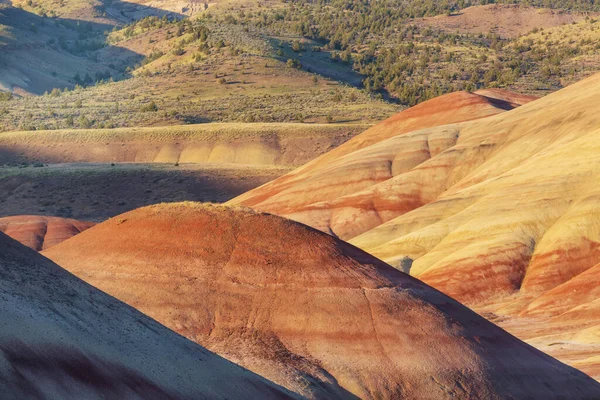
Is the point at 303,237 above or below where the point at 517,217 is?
above

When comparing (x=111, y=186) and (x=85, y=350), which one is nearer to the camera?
(x=85, y=350)

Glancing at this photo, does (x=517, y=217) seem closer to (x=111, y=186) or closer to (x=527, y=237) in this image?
(x=527, y=237)

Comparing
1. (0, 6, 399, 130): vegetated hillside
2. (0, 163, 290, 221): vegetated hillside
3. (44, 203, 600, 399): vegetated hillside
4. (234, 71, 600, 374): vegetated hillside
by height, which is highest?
(44, 203, 600, 399): vegetated hillside

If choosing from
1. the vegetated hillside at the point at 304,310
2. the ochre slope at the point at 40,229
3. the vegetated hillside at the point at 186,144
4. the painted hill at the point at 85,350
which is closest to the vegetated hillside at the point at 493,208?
the vegetated hillside at the point at 304,310

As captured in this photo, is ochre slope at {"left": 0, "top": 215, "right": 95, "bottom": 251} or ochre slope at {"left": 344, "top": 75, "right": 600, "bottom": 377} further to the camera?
ochre slope at {"left": 0, "top": 215, "right": 95, "bottom": 251}

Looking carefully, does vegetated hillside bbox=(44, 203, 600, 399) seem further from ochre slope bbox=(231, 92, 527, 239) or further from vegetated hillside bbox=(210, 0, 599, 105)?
vegetated hillside bbox=(210, 0, 599, 105)

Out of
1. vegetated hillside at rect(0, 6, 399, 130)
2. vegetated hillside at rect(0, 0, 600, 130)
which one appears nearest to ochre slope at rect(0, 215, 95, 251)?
vegetated hillside at rect(0, 0, 600, 130)

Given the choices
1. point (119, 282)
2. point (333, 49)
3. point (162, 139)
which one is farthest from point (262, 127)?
point (119, 282)

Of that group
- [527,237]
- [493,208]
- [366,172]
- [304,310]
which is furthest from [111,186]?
[304,310]
